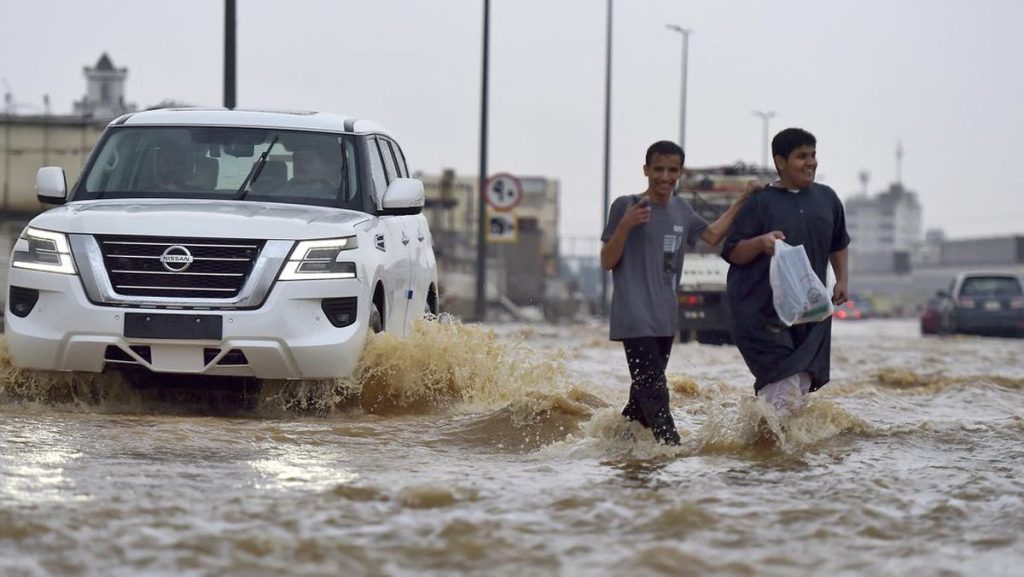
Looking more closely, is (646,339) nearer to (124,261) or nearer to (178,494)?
(178,494)

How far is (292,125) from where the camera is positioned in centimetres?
1156

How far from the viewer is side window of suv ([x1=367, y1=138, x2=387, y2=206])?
11422mm

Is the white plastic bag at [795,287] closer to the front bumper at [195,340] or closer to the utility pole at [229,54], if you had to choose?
the front bumper at [195,340]

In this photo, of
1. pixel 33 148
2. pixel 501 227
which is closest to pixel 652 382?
pixel 501 227

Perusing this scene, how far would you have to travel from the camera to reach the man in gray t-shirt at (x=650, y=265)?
27.5 feet

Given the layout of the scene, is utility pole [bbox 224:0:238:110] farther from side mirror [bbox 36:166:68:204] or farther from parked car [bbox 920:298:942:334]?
parked car [bbox 920:298:942:334]

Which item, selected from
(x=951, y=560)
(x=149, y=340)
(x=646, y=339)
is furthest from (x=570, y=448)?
(x=951, y=560)

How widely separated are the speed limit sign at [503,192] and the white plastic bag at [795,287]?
19450 mm

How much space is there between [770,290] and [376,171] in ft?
12.0

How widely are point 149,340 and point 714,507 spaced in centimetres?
404

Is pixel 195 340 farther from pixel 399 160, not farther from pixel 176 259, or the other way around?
pixel 399 160

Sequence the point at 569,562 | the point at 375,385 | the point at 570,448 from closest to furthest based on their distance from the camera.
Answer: the point at 569,562, the point at 570,448, the point at 375,385

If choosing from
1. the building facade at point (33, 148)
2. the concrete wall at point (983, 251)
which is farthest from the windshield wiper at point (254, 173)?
the concrete wall at point (983, 251)

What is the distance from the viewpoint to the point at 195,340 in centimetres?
990
